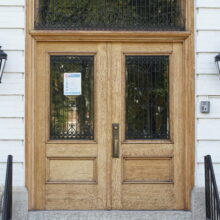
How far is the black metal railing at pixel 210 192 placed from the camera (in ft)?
16.4

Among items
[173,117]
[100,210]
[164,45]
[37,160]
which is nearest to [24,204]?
Result: [37,160]

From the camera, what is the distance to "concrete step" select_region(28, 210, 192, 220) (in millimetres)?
5543

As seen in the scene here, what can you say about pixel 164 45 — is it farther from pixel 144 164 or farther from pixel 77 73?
pixel 144 164

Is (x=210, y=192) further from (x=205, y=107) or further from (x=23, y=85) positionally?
(x=23, y=85)

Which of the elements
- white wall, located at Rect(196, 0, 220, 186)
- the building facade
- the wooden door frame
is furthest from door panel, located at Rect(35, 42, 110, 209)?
white wall, located at Rect(196, 0, 220, 186)

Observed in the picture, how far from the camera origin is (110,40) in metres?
5.71

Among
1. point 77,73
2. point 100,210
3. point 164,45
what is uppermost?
point 164,45

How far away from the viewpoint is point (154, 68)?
18.9 ft

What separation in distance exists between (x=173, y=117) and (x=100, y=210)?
1465mm

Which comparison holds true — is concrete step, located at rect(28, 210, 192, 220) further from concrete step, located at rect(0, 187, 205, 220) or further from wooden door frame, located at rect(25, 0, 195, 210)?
wooden door frame, located at rect(25, 0, 195, 210)

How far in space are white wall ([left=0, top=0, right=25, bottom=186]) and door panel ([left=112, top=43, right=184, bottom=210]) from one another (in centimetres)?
114

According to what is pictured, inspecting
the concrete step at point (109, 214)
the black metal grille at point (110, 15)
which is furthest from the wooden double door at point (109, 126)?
the black metal grille at point (110, 15)

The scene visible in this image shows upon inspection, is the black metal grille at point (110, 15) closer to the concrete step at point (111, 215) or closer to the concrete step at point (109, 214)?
the concrete step at point (109, 214)

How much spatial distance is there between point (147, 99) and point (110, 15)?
1.15 metres
